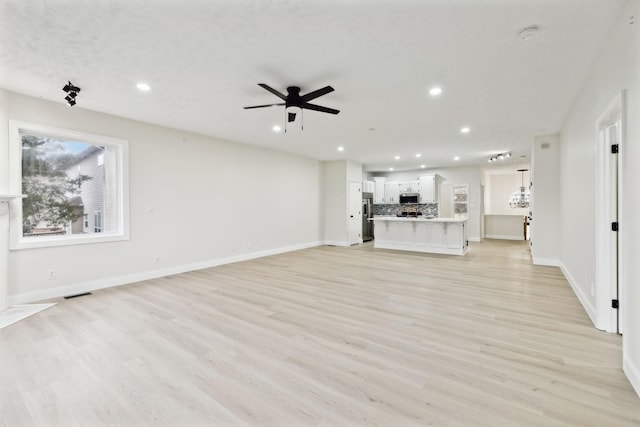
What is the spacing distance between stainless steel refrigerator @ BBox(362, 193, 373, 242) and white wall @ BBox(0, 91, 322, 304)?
9.65 feet

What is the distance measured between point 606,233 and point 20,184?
268 inches

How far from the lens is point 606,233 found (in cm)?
282

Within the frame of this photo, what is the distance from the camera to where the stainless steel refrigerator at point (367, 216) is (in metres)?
10.2

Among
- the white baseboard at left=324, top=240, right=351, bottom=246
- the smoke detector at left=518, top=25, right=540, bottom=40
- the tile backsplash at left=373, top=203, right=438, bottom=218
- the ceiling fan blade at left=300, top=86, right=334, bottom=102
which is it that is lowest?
the white baseboard at left=324, top=240, right=351, bottom=246

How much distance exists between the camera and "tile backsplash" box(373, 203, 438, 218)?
10.8 metres

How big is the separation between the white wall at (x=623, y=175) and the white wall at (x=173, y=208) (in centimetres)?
597

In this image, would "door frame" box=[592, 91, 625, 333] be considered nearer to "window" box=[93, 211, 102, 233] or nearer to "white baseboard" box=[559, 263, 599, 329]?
"white baseboard" box=[559, 263, 599, 329]

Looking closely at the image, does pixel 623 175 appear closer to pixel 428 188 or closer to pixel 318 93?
pixel 318 93

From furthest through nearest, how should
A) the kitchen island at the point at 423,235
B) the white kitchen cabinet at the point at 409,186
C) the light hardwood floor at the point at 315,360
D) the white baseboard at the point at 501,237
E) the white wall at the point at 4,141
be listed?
the white kitchen cabinet at the point at 409,186 < the white baseboard at the point at 501,237 < the kitchen island at the point at 423,235 < the white wall at the point at 4,141 < the light hardwood floor at the point at 315,360

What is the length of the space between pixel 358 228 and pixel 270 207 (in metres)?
3.42

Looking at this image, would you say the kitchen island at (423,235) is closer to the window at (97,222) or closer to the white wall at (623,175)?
the white wall at (623,175)

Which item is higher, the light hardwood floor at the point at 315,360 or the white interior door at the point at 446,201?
the white interior door at the point at 446,201

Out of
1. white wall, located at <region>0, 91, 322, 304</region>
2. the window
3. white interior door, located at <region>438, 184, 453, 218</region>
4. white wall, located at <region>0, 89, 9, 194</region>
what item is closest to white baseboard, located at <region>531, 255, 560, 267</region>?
white interior door, located at <region>438, 184, 453, 218</region>

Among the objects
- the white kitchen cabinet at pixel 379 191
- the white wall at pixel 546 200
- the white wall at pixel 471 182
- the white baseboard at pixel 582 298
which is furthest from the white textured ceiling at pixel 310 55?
the white kitchen cabinet at pixel 379 191
